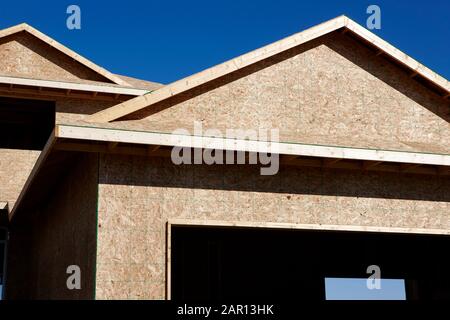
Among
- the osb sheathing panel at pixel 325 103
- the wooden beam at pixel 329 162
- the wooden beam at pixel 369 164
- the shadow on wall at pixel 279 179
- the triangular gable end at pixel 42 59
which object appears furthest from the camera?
the triangular gable end at pixel 42 59

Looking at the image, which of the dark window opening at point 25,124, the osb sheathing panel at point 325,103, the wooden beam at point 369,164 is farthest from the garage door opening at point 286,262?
the dark window opening at point 25,124

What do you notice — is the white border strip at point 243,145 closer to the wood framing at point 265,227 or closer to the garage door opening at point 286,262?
the wood framing at point 265,227

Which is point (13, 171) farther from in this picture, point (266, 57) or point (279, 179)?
point (279, 179)

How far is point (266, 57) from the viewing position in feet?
53.5

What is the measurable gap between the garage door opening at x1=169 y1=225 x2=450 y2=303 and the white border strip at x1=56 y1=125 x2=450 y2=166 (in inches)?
245

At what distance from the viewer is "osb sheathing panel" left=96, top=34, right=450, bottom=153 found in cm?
1541

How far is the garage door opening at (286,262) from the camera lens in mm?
21703

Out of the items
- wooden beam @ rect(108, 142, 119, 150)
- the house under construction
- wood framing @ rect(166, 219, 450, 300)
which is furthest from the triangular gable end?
wood framing @ rect(166, 219, 450, 300)

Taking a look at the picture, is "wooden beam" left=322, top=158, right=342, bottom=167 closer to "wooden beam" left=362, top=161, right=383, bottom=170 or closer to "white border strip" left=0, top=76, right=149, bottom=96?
"wooden beam" left=362, top=161, right=383, bottom=170

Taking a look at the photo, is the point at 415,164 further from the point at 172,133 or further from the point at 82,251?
the point at 82,251

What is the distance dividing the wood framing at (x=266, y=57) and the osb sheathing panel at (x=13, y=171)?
10875mm

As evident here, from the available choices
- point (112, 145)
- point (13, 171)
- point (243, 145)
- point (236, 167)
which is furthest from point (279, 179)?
point (13, 171)

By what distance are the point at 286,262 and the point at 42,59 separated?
12.6 m
